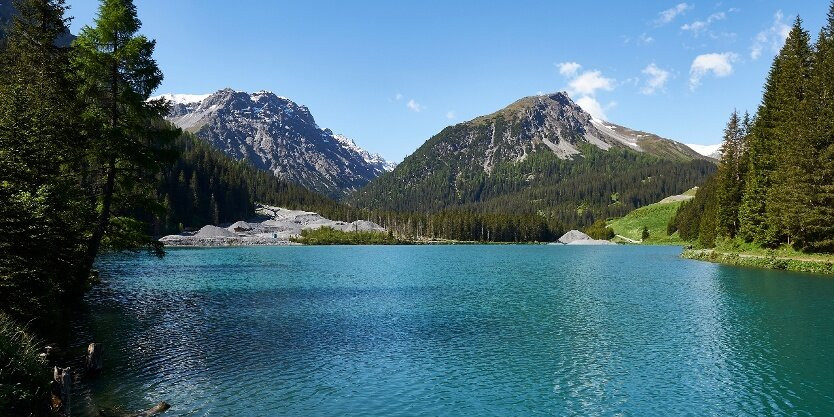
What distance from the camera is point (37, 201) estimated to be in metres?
21.9

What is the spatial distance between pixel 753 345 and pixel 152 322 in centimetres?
4094

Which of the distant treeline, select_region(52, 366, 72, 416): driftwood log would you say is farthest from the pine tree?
select_region(52, 366, 72, 416): driftwood log

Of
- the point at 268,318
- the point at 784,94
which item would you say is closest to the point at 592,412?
the point at 268,318

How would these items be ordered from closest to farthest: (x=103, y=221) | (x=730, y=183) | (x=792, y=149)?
(x=103, y=221)
(x=792, y=149)
(x=730, y=183)

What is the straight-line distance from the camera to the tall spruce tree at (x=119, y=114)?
116 ft

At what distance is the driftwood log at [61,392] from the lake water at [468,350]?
2.69 metres

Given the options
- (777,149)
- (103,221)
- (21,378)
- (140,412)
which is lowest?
(140,412)

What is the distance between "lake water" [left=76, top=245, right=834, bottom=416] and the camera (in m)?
21.6

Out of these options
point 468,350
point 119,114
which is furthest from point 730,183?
point 119,114

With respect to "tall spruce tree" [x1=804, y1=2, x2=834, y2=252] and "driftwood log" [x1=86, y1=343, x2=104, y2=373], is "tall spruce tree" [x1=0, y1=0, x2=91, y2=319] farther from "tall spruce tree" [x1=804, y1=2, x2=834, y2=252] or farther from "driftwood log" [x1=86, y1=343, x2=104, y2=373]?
"tall spruce tree" [x1=804, y1=2, x2=834, y2=252]

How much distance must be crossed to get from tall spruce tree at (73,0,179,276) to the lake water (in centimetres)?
732

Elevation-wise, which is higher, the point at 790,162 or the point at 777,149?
the point at 777,149

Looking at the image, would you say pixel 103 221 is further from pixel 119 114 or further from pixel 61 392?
pixel 61 392

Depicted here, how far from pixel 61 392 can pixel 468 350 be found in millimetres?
20189
